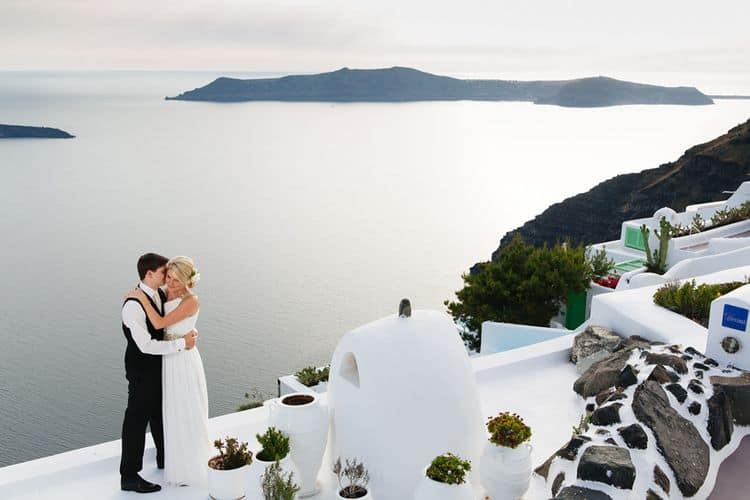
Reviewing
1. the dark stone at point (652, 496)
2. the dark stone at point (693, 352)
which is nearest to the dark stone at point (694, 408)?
the dark stone at point (693, 352)

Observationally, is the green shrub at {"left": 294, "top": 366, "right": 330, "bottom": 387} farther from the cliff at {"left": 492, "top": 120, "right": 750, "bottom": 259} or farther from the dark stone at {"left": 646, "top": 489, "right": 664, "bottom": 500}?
the cliff at {"left": 492, "top": 120, "right": 750, "bottom": 259}

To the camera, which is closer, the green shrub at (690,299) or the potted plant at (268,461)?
the potted plant at (268,461)

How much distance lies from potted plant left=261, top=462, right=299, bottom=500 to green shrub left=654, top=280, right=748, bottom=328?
5850 mm

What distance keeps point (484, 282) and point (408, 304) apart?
10.9 meters

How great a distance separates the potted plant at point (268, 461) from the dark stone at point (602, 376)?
11.5ft

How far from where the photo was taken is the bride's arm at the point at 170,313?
583 cm

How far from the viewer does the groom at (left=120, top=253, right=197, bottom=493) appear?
19.0 ft

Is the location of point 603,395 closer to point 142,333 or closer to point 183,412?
point 183,412

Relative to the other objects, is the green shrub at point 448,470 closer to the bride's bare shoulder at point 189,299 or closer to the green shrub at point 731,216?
the bride's bare shoulder at point 189,299

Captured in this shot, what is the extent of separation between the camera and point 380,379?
572 cm

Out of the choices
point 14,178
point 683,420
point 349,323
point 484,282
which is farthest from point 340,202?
point 683,420

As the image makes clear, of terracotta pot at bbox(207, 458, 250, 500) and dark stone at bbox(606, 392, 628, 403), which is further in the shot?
dark stone at bbox(606, 392, 628, 403)

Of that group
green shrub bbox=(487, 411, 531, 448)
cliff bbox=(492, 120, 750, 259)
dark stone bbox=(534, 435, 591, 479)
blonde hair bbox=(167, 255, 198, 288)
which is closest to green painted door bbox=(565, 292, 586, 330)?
dark stone bbox=(534, 435, 591, 479)

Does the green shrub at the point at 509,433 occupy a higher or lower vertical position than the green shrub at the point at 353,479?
higher
